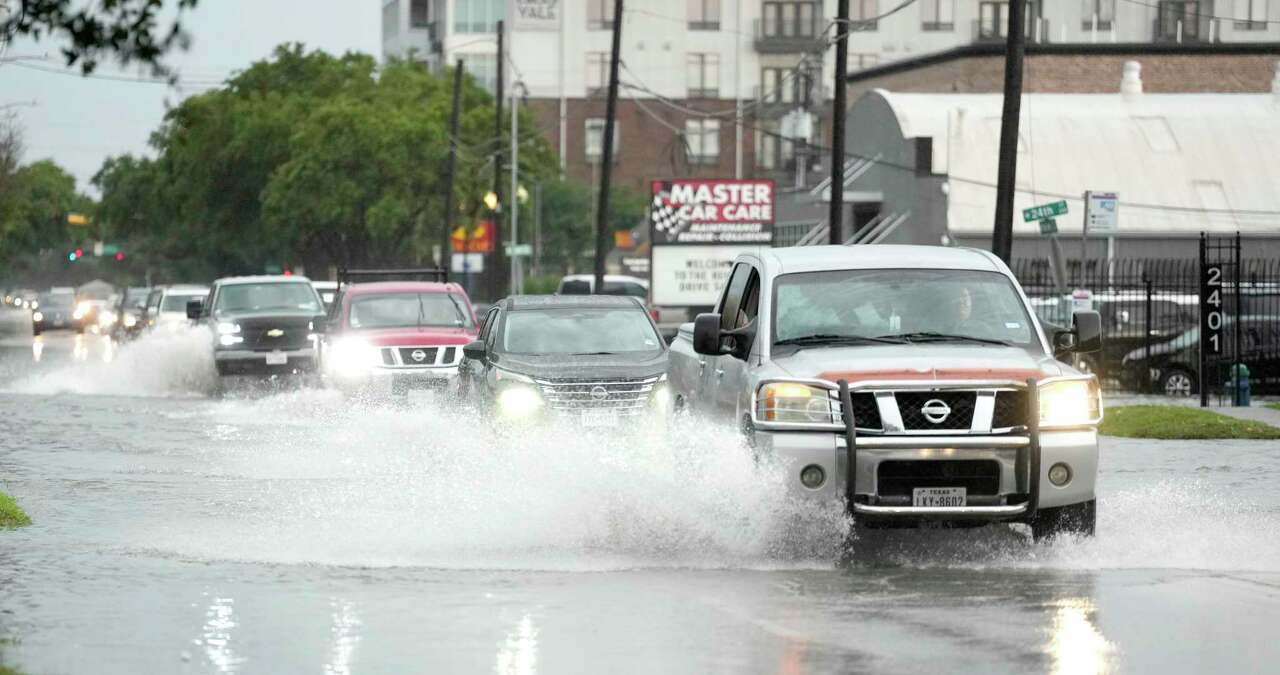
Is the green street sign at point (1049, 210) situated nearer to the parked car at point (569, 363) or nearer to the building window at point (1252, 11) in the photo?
the parked car at point (569, 363)

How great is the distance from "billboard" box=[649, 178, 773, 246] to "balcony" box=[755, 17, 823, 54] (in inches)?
2604

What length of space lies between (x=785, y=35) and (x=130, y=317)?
233ft

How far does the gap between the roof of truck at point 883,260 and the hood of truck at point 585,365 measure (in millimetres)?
5664

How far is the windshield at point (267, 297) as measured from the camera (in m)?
35.6

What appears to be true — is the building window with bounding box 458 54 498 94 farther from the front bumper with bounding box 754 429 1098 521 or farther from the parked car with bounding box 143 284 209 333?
the front bumper with bounding box 754 429 1098 521

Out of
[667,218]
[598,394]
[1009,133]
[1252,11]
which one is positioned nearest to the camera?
[598,394]

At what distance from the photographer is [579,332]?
21.7 m

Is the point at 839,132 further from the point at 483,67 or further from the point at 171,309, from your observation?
the point at 483,67

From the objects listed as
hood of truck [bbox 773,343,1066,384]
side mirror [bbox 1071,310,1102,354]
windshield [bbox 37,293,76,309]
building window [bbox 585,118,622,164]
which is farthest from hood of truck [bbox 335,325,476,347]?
building window [bbox 585,118,622,164]

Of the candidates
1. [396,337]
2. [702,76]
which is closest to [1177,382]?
[396,337]

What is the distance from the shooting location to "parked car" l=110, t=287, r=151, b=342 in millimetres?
46375

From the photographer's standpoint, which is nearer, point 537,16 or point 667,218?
point 667,218

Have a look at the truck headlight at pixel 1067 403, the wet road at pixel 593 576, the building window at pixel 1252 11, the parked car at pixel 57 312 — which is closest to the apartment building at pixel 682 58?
the building window at pixel 1252 11

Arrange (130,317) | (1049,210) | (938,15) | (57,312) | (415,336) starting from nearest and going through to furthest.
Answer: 1. (415,336)
2. (1049,210)
3. (130,317)
4. (57,312)
5. (938,15)
